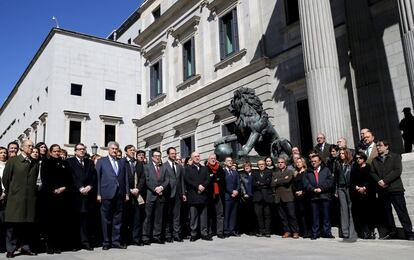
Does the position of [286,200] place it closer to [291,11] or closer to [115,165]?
[115,165]

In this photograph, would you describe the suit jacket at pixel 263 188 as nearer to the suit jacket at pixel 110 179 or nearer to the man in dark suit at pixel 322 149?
the man in dark suit at pixel 322 149

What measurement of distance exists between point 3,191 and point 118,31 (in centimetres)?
4605

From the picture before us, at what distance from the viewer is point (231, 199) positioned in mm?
9062

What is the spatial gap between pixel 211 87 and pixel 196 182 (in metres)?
12.7

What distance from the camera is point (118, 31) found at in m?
50.3

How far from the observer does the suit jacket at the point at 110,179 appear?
7.52 metres

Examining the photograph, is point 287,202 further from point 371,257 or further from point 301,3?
point 301,3

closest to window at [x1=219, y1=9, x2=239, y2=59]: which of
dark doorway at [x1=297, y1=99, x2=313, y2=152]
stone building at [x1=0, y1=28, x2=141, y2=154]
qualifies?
dark doorway at [x1=297, y1=99, x2=313, y2=152]

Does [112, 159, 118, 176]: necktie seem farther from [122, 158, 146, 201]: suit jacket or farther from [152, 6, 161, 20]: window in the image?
[152, 6, 161, 20]: window

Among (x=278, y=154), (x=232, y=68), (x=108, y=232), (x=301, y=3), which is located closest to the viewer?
(x=108, y=232)

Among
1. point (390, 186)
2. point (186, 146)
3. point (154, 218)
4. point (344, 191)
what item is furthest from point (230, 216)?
point (186, 146)

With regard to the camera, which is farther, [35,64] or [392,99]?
[35,64]

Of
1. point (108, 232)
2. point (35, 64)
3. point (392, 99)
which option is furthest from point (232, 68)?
point (35, 64)

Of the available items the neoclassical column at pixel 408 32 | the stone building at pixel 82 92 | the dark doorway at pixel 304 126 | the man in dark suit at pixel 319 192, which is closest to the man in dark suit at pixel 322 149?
the man in dark suit at pixel 319 192
